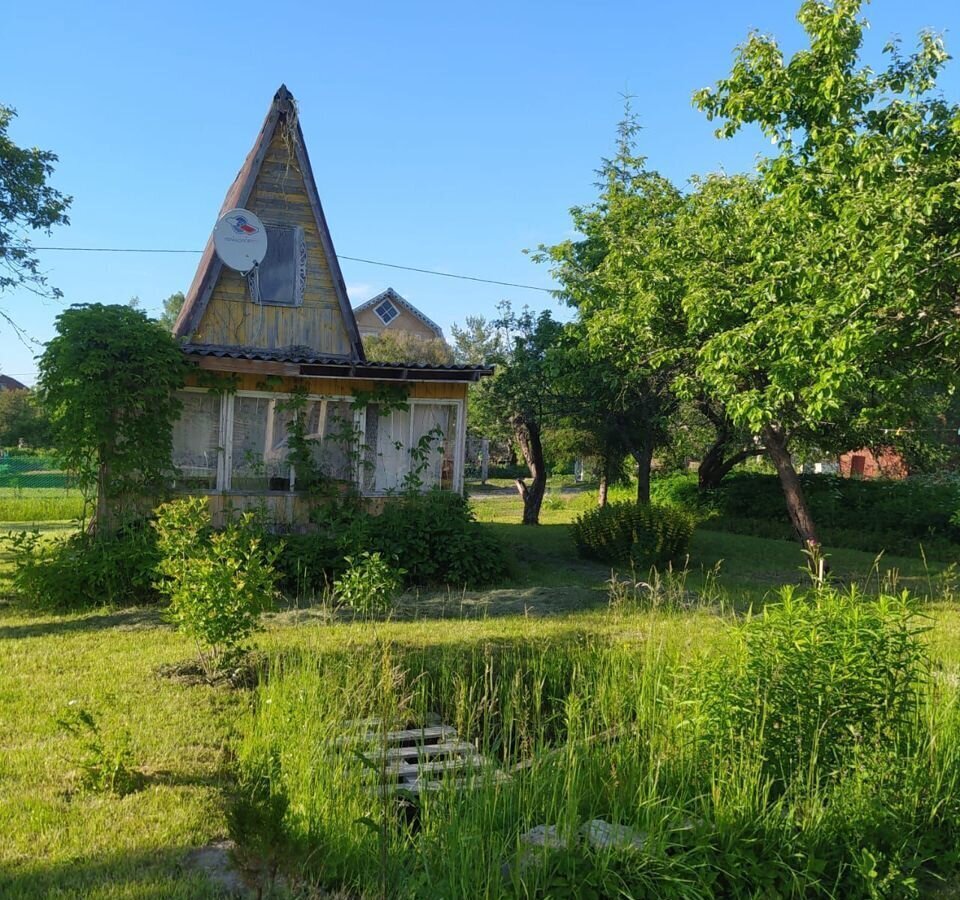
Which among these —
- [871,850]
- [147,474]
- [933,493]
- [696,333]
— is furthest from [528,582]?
[933,493]

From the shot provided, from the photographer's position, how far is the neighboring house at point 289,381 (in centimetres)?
1198

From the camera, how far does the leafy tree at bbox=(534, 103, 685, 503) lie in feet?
42.0

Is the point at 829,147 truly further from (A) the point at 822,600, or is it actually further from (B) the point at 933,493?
(B) the point at 933,493

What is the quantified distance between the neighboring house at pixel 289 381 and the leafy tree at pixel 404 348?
2440 centimetres

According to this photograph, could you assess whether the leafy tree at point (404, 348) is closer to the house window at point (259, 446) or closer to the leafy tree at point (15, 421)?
the leafy tree at point (15, 421)

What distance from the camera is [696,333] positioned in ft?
41.2

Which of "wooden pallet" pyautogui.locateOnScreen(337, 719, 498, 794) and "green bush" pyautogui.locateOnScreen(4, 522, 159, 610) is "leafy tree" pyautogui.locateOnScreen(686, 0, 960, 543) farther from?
"green bush" pyautogui.locateOnScreen(4, 522, 159, 610)

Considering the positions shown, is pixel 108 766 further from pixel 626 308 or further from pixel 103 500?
pixel 626 308

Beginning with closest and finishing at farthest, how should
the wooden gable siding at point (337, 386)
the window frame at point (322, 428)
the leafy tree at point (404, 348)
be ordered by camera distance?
the window frame at point (322, 428)
the wooden gable siding at point (337, 386)
the leafy tree at point (404, 348)

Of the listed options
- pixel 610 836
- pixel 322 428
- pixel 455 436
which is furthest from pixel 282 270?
pixel 610 836

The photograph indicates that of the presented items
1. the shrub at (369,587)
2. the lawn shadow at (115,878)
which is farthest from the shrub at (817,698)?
the shrub at (369,587)

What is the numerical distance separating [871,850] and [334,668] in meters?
3.60

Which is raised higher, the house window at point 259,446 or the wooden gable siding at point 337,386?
the wooden gable siding at point 337,386

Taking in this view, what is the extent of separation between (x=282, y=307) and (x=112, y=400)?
4286mm
